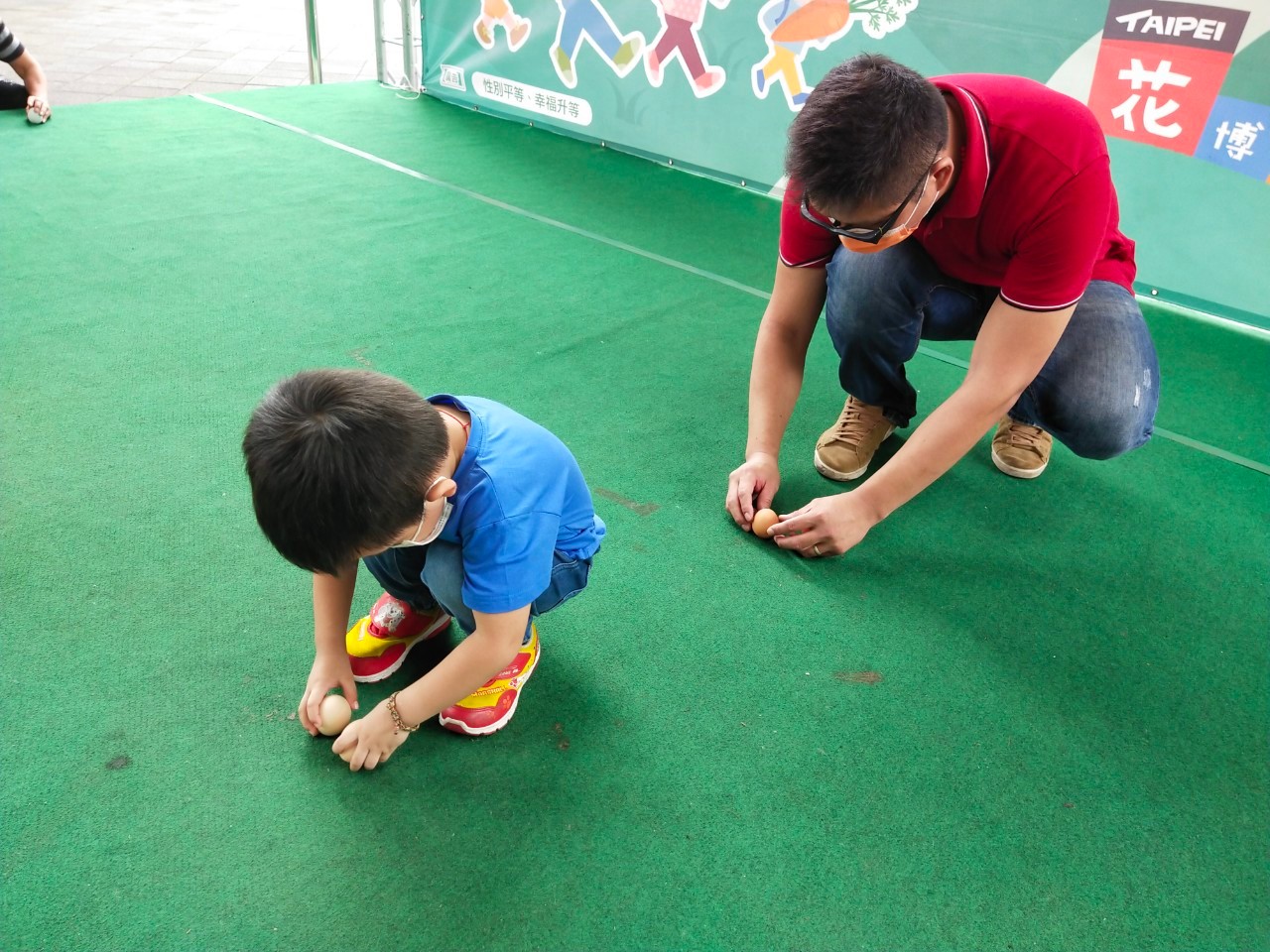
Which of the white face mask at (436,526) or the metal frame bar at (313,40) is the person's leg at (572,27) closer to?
the metal frame bar at (313,40)

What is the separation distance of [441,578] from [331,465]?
0.29 m

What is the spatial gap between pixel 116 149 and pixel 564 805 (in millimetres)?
3033

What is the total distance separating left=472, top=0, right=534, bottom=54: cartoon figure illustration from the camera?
353 cm

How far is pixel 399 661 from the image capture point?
48.4 inches

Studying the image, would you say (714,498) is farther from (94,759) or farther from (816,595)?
(94,759)

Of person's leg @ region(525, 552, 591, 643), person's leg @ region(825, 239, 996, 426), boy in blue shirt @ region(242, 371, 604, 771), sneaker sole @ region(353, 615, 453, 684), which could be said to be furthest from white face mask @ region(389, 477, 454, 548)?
person's leg @ region(825, 239, 996, 426)

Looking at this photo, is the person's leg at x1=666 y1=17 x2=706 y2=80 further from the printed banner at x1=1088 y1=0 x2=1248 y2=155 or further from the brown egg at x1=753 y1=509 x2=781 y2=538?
the brown egg at x1=753 y1=509 x2=781 y2=538

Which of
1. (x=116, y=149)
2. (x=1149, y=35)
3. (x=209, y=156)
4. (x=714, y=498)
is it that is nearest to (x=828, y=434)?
(x=714, y=498)

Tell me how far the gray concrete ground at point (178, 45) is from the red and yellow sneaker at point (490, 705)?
3.91 metres

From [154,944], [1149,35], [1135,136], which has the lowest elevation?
[154,944]

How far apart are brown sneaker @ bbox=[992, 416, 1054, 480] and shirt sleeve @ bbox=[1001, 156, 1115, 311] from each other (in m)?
0.48

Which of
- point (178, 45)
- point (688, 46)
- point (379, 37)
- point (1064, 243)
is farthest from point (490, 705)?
point (178, 45)

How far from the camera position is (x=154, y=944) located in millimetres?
881

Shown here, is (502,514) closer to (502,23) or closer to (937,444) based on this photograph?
(937,444)
